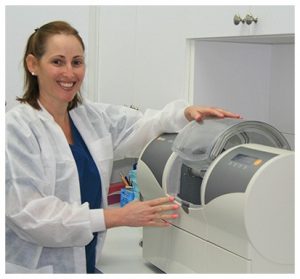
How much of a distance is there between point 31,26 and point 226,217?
1.35 metres

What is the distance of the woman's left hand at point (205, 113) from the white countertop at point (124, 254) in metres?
0.48

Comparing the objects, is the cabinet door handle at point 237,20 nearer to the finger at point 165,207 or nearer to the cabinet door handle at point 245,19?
the cabinet door handle at point 245,19

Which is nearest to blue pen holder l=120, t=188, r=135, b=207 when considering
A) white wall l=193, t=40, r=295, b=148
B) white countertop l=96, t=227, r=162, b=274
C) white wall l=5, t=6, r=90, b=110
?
white countertop l=96, t=227, r=162, b=274

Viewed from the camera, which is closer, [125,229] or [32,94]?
[32,94]

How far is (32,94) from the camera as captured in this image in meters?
1.58

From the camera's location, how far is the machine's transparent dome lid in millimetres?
1264

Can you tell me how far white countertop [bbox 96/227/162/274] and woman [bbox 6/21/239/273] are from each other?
0.21 ft

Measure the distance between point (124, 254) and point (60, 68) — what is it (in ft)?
2.13

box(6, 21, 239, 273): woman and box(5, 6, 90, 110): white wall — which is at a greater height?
box(5, 6, 90, 110): white wall

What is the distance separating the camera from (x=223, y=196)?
1.12 m

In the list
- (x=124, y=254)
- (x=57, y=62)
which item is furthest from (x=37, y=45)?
(x=124, y=254)

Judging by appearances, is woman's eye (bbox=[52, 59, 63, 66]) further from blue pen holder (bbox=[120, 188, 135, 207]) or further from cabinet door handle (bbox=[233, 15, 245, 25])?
blue pen holder (bbox=[120, 188, 135, 207])

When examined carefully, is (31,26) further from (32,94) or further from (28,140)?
(28,140)
